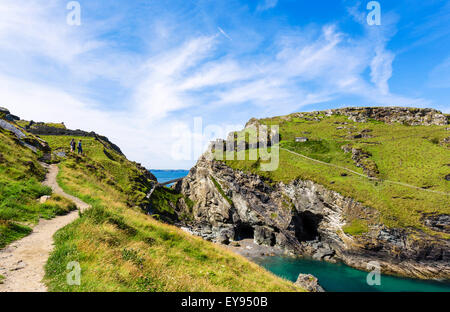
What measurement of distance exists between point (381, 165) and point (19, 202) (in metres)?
92.8

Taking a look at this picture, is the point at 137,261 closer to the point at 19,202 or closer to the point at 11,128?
the point at 19,202

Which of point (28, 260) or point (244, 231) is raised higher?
point (28, 260)

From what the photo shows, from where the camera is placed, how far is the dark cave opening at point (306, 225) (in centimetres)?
6589

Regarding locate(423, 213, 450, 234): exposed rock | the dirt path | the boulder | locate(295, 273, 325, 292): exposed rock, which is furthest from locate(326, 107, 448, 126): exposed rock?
the dirt path

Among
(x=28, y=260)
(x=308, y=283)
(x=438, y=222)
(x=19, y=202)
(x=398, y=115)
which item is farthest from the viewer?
(x=398, y=115)

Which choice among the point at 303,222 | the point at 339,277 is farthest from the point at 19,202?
the point at 303,222

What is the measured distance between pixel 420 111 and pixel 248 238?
123576mm

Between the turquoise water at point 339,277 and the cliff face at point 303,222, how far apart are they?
9.25 ft

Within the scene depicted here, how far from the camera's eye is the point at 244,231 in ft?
256

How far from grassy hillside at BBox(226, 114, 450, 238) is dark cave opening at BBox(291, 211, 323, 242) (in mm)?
12069

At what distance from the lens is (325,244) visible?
61.7 meters

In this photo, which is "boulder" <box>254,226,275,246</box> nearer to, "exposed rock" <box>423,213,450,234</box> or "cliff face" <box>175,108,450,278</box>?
"cliff face" <box>175,108,450,278</box>
